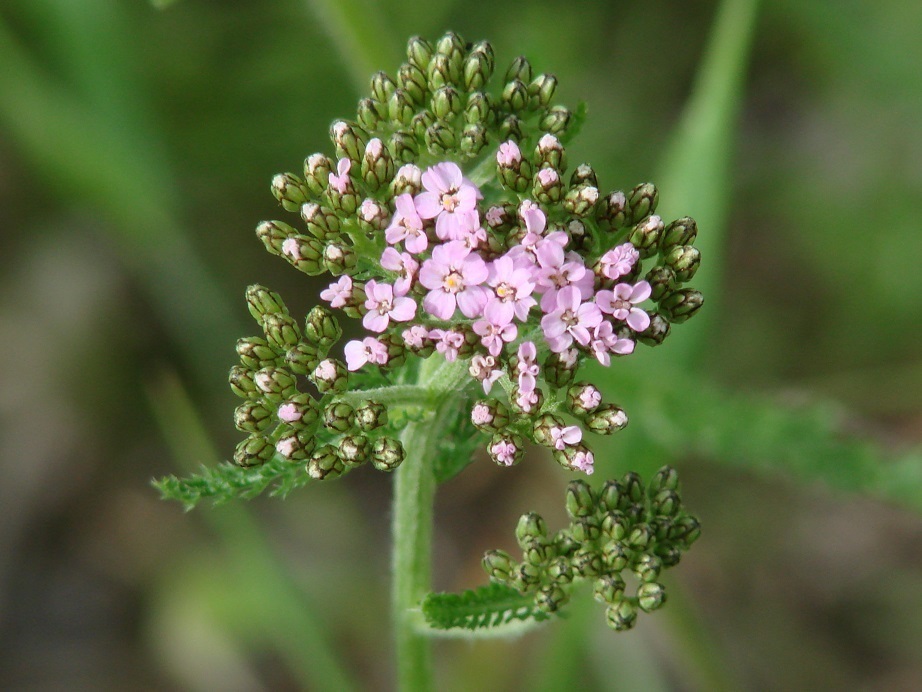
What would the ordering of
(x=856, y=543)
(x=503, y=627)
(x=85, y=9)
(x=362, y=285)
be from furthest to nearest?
1. (x=856, y=543)
2. (x=85, y=9)
3. (x=503, y=627)
4. (x=362, y=285)

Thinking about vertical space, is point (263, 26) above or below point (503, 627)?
above

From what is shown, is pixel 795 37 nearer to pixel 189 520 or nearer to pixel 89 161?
pixel 89 161

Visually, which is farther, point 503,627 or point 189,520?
point 189,520

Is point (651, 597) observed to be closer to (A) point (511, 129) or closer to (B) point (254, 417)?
(B) point (254, 417)

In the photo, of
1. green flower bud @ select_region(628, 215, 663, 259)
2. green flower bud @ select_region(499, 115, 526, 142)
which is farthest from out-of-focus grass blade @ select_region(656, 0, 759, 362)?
green flower bud @ select_region(628, 215, 663, 259)

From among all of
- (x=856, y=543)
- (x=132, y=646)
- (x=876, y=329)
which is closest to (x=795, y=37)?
(x=876, y=329)

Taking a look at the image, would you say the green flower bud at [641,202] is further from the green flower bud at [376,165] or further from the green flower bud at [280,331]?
the green flower bud at [280,331]

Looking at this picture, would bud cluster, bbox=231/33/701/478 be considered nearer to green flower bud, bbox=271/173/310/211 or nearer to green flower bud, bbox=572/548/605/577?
green flower bud, bbox=271/173/310/211
